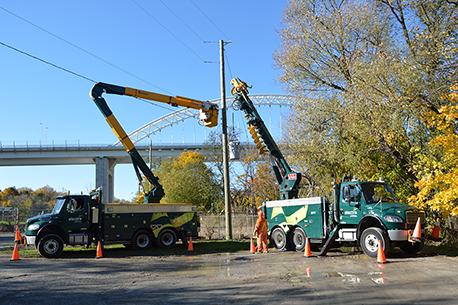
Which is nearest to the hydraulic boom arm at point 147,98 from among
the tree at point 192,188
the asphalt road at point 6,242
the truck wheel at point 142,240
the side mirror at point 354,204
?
the truck wheel at point 142,240

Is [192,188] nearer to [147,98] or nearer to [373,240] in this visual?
A: [147,98]

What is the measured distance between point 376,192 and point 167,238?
9.14 metres

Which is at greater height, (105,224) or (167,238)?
(105,224)

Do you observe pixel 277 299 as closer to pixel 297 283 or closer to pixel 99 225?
pixel 297 283

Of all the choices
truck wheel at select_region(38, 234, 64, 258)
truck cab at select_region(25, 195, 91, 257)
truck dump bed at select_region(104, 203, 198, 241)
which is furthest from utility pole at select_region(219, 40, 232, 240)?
truck wheel at select_region(38, 234, 64, 258)

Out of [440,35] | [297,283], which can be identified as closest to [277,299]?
→ [297,283]

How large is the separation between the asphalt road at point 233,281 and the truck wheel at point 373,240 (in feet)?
1.09

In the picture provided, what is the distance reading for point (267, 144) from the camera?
71.9 ft

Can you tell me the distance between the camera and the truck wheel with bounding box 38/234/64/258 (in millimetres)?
17438

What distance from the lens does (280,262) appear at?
1503 cm

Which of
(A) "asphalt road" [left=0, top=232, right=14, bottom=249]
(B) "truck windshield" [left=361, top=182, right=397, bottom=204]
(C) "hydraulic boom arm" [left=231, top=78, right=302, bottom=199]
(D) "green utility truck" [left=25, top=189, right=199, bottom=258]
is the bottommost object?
(A) "asphalt road" [left=0, top=232, right=14, bottom=249]

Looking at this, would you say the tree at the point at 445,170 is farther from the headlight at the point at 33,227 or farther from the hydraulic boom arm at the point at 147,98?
the headlight at the point at 33,227

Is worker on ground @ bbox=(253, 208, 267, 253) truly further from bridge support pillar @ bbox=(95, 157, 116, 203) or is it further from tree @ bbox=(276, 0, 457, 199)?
bridge support pillar @ bbox=(95, 157, 116, 203)

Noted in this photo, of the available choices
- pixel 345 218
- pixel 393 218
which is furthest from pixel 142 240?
pixel 393 218
